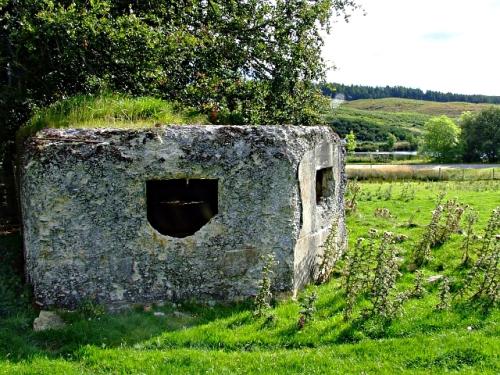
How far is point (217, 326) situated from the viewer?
7.10 meters

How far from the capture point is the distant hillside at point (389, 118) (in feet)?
372

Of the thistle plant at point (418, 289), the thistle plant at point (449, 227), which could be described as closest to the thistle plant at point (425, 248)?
the thistle plant at point (449, 227)

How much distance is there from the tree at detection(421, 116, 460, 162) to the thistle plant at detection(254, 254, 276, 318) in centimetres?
7102

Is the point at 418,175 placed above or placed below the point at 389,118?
below

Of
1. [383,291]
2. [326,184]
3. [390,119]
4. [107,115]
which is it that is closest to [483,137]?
[326,184]

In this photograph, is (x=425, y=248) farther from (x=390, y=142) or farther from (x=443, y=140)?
(x=390, y=142)

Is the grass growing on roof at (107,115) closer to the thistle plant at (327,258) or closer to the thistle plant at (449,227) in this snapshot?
the thistle plant at (327,258)

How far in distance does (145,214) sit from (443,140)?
72791 mm

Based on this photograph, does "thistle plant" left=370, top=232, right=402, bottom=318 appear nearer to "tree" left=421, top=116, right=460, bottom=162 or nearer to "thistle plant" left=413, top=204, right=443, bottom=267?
"thistle plant" left=413, top=204, right=443, bottom=267

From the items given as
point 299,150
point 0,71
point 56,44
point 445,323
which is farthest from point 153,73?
point 445,323

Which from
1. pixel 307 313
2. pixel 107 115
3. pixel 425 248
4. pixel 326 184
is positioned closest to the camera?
pixel 307 313

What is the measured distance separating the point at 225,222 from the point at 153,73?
15.6 ft

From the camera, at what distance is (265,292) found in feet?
24.3

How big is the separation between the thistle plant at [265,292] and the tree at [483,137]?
68.2 metres
